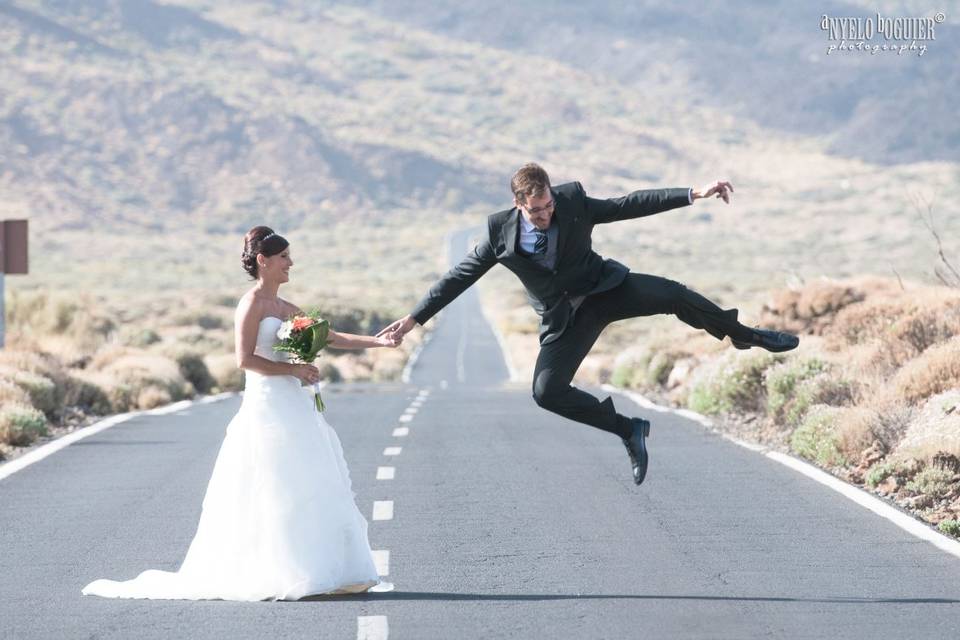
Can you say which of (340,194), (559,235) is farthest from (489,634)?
(340,194)

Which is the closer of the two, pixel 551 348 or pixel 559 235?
pixel 559 235

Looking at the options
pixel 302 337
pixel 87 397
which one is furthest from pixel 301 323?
pixel 87 397

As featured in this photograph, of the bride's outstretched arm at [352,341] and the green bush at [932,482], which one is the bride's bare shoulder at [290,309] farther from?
the green bush at [932,482]

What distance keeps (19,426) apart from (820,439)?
27.8 ft

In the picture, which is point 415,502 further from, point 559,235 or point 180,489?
point 559,235

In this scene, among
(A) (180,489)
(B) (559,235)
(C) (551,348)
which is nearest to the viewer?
(B) (559,235)

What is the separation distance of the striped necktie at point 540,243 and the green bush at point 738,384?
1188 cm

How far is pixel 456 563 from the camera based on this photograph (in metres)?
10.1

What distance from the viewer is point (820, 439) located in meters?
16.1

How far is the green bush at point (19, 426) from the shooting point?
18.2 m

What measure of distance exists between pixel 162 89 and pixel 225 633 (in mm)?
196769

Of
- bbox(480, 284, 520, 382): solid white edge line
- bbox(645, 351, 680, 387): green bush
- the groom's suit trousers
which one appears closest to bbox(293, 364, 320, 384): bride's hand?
the groom's suit trousers

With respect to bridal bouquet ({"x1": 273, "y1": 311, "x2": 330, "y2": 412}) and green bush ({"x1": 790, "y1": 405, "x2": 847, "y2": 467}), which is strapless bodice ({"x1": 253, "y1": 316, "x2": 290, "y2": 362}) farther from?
green bush ({"x1": 790, "y1": 405, "x2": 847, "y2": 467})

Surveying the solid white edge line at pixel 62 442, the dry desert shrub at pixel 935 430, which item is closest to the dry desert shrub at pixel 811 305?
the solid white edge line at pixel 62 442
